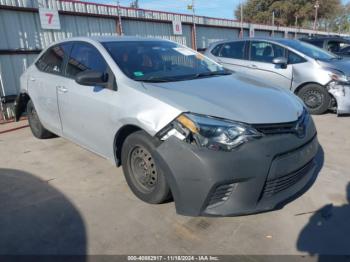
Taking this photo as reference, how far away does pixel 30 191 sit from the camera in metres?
3.53

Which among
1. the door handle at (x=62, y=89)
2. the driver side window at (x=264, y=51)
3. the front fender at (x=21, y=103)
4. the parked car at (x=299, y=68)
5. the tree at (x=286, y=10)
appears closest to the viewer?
the door handle at (x=62, y=89)

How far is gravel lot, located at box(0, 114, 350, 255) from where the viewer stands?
2.49 meters

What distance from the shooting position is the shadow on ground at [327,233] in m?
2.39

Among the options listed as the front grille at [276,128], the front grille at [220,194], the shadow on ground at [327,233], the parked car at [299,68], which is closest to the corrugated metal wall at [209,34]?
the parked car at [299,68]

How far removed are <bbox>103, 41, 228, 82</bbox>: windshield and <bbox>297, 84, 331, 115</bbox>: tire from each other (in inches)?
125

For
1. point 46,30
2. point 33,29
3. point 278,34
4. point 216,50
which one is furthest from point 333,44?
point 278,34

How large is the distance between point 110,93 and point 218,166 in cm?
145

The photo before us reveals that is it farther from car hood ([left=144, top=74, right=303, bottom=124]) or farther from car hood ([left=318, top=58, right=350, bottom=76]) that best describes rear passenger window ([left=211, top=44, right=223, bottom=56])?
car hood ([left=144, top=74, right=303, bottom=124])

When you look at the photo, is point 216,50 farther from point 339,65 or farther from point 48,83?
point 48,83

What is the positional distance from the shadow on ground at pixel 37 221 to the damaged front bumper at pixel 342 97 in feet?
16.7

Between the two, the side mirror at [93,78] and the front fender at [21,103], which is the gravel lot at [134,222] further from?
the front fender at [21,103]

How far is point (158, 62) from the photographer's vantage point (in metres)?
3.57

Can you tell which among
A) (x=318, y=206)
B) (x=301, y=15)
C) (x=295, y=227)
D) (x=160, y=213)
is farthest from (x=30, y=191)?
(x=301, y=15)

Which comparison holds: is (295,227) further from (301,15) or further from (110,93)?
(301,15)
